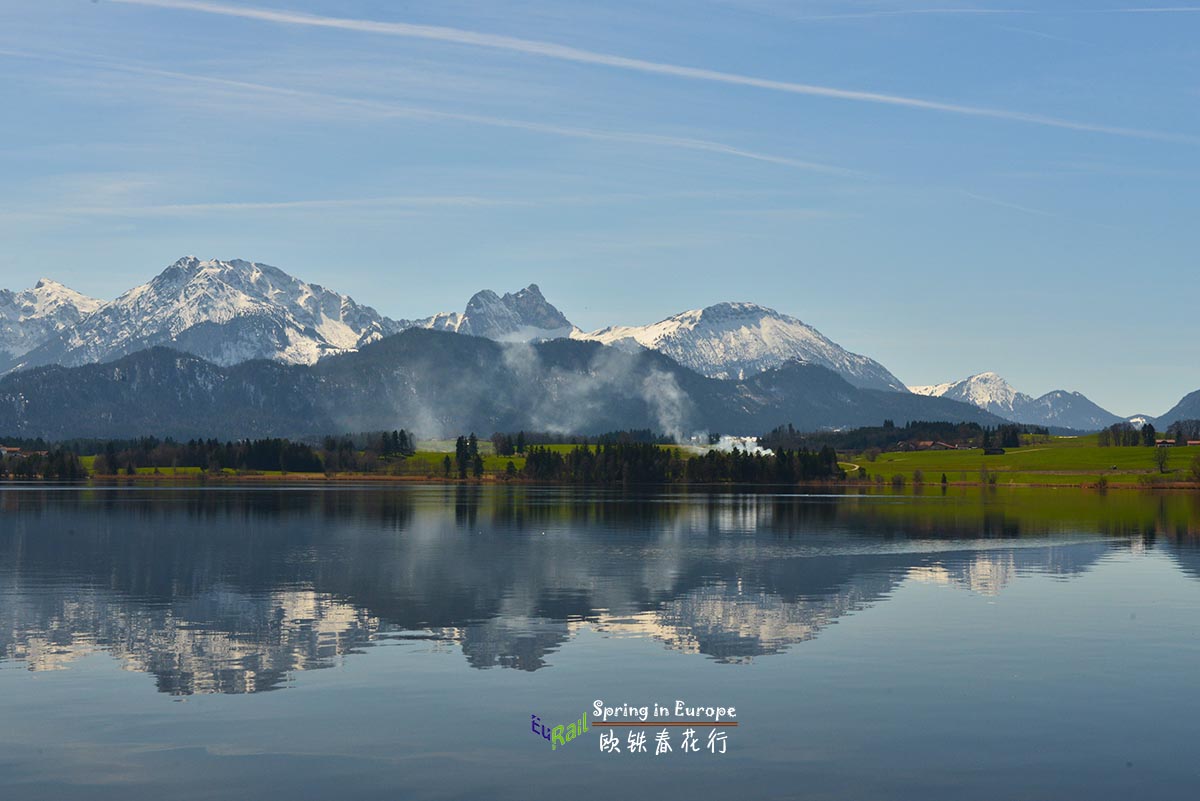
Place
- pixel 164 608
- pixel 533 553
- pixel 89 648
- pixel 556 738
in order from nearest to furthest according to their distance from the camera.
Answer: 1. pixel 556 738
2. pixel 89 648
3. pixel 164 608
4. pixel 533 553

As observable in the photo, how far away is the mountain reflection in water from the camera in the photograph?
57.3m

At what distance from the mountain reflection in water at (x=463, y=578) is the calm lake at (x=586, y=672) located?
41 cm

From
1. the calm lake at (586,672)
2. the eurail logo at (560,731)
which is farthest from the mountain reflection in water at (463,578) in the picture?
the eurail logo at (560,731)

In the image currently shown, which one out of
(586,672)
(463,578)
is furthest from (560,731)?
(463,578)

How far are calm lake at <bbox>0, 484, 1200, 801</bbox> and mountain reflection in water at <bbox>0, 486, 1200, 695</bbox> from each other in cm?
41

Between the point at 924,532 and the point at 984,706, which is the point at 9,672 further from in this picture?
the point at 924,532

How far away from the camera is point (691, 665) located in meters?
52.0

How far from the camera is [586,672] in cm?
5022

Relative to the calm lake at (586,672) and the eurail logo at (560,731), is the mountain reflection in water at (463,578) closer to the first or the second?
the calm lake at (586,672)

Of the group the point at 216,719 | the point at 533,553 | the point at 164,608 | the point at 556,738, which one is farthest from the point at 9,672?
the point at 533,553

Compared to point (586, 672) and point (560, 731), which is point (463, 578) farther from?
point (560, 731)

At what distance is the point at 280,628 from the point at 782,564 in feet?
152

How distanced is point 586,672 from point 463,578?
36.4 meters

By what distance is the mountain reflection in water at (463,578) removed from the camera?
5731 cm
